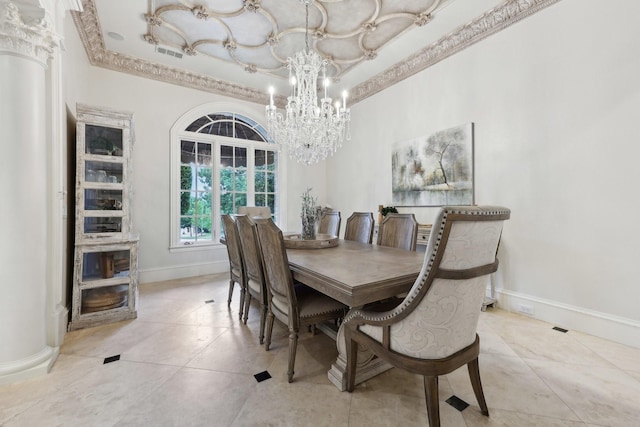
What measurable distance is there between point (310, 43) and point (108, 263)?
140 inches

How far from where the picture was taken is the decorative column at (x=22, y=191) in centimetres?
173

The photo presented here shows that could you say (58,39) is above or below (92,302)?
above

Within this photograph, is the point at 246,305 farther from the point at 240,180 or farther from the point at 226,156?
the point at 226,156

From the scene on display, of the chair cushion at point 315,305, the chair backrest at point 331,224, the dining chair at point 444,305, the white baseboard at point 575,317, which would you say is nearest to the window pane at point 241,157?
the chair backrest at point 331,224

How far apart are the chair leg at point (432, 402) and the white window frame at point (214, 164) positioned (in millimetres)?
4125

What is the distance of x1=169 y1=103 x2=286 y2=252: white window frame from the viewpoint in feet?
14.0

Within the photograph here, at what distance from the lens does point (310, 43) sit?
12.0 ft

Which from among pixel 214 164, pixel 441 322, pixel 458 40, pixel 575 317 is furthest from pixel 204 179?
pixel 575 317

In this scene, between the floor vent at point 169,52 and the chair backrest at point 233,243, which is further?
the floor vent at point 169,52

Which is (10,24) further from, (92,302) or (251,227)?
(92,302)

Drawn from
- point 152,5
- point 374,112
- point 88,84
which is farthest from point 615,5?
point 88,84

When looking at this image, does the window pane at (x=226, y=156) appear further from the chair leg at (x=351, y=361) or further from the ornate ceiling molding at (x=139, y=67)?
the chair leg at (x=351, y=361)

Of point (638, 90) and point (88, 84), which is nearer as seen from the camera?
point (638, 90)

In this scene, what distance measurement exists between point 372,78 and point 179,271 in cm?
446
